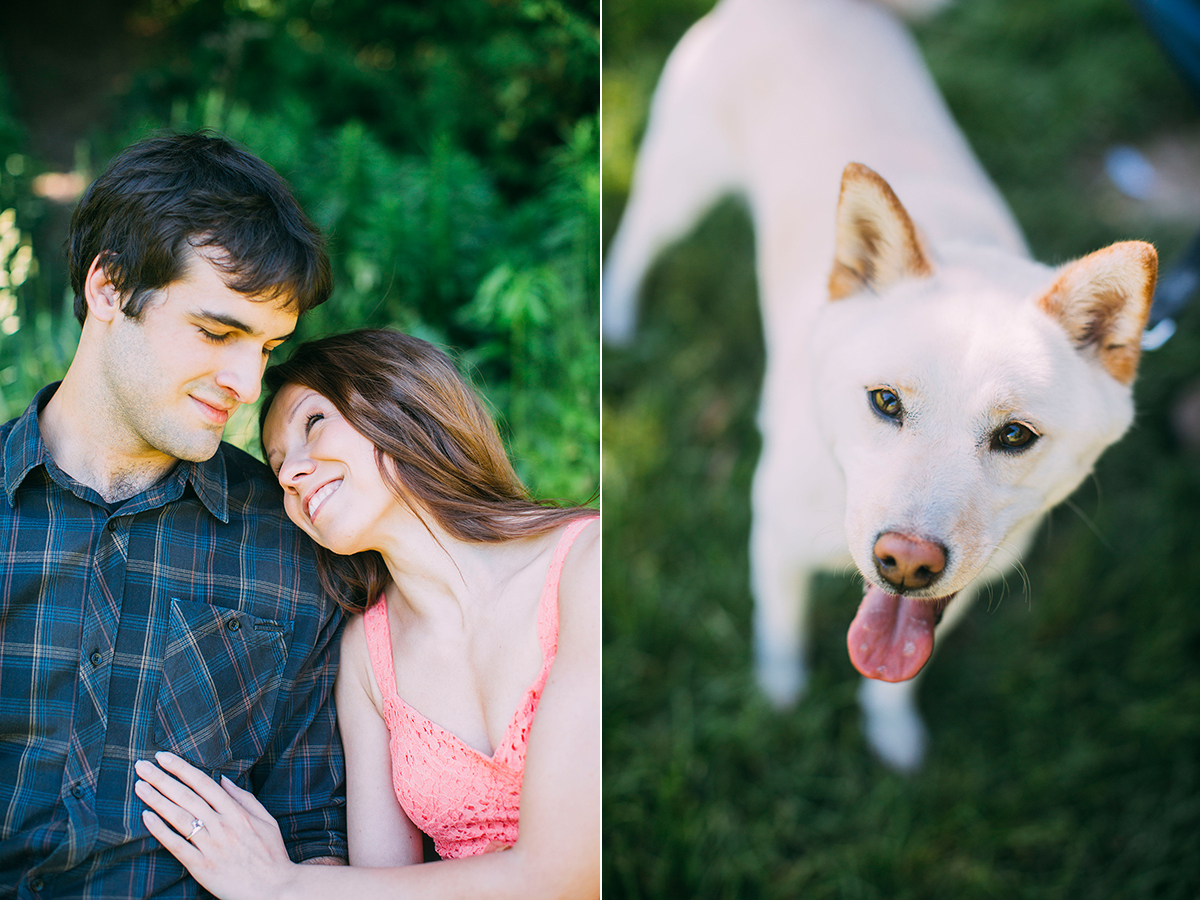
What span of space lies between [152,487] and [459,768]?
0.61 m

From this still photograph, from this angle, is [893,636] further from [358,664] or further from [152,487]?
[152,487]

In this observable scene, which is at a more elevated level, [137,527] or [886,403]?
[886,403]

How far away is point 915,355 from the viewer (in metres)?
0.94

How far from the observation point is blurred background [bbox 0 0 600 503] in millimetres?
1816

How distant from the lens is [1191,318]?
2660 millimetres

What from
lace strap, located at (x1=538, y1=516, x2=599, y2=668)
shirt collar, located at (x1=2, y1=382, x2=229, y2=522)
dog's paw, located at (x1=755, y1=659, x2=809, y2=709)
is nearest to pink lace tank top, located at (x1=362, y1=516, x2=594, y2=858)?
lace strap, located at (x1=538, y1=516, x2=599, y2=668)

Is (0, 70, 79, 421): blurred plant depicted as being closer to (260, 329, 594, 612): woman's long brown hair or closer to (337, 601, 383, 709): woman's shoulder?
(260, 329, 594, 612): woman's long brown hair

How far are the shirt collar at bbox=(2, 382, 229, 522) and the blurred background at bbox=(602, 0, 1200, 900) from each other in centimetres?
122

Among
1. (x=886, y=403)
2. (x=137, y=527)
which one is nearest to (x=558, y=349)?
(x=137, y=527)

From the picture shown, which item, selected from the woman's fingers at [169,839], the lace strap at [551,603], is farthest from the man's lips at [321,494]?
the woman's fingers at [169,839]

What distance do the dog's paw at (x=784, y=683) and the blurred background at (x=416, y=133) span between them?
26.2 inches

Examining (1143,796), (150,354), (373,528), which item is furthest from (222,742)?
(1143,796)

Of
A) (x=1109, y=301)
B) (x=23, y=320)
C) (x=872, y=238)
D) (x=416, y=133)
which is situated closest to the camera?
(x=1109, y=301)

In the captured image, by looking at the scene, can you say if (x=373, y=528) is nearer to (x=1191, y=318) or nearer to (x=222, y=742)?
(x=222, y=742)
